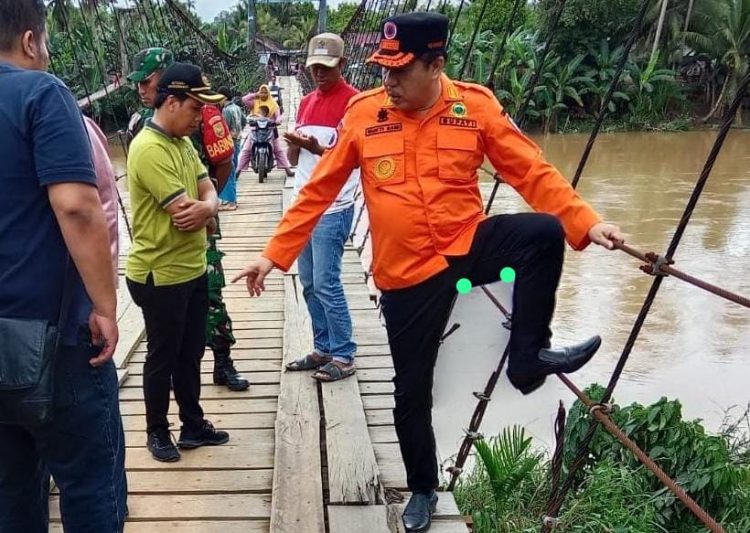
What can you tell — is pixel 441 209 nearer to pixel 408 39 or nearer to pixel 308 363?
pixel 408 39

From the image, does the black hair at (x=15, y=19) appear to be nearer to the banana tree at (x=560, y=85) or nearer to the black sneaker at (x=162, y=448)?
the black sneaker at (x=162, y=448)

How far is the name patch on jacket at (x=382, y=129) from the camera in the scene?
146cm

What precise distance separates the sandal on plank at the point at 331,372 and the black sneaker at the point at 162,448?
54 centimetres

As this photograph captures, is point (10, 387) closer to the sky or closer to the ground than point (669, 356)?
closer to the sky

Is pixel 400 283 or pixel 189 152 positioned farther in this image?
pixel 189 152

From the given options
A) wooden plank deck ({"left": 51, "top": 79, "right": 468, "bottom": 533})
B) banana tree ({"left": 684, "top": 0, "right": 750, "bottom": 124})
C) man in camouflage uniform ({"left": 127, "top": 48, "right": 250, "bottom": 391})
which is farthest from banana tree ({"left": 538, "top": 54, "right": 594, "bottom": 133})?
man in camouflage uniform ({"left": 127, "top": 48, "right": 250, "bottom": 391})

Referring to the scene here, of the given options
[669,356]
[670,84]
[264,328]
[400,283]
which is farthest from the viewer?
[670,84]

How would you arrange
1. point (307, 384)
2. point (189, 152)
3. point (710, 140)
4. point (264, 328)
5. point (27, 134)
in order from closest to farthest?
point (27, 134), point (189, 152), point (307, 384), point (264, 328), point (710, 140)

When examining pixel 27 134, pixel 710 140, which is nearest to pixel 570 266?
pixel 27 134

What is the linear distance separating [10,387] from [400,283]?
2.27ft

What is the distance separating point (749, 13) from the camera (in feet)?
55.6

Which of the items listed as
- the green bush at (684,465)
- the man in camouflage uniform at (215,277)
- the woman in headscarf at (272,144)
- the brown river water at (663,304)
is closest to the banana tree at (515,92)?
the brown river water at (663,304)

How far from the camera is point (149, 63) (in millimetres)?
1962

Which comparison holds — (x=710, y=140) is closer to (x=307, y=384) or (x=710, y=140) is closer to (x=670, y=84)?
(x=670, y=84)
